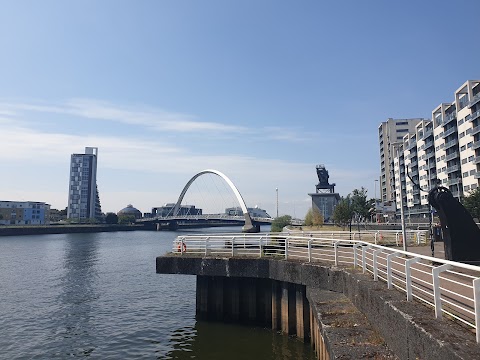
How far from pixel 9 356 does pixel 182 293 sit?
47.3 feet

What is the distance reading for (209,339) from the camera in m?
18.3

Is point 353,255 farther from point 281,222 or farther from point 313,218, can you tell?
point 281,222

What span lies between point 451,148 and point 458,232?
74.7m

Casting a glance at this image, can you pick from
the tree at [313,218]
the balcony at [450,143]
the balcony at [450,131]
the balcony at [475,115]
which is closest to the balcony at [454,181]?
the balcony at [450,143]

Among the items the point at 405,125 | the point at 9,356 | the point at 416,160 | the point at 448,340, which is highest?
the point at 405,125

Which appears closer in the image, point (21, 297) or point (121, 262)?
point (21, 297)

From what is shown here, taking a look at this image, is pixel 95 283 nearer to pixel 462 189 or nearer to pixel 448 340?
pixel 448 340

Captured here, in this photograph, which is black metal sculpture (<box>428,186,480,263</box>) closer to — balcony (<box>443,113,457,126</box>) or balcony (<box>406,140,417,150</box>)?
balcony (<box>443,113,457,126</box>)

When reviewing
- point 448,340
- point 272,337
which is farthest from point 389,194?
point 448,340

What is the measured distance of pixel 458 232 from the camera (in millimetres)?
15562

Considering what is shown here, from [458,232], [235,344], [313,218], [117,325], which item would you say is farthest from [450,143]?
[117,325]

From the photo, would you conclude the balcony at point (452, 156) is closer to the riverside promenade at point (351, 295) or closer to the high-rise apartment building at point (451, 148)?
the high-rise apartment building at point (451, 148)

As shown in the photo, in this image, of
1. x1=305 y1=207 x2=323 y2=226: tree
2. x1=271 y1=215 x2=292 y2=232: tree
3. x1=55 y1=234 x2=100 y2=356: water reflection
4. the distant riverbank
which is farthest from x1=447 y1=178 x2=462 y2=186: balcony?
the distant riverbank

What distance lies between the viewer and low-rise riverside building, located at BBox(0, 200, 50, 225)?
163250mm
